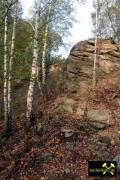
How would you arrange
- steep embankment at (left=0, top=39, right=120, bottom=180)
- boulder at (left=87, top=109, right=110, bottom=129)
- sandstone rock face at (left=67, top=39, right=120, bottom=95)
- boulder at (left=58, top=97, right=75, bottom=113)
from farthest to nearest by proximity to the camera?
sandstone rock face at (left=67, top=39, right=120, bottom=95)
boulder at (left=58, top=97, right=75, bottom=113)
boulder at (left=87, top=109, right=110, bottom=129)
steep embankment at (left=0, top=39, right=120, bottom=180)

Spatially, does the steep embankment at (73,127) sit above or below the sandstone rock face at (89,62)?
below

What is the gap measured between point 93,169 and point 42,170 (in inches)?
163

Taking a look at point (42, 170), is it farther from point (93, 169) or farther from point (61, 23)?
point (61, 23)

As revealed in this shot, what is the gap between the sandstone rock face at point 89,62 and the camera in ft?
89.1

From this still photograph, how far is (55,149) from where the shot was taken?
1856 cm

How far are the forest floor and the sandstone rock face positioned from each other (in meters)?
5.01

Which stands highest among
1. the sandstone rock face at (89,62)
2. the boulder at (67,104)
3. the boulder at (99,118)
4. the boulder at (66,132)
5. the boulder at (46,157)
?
the sandstone rock face at (89,62)

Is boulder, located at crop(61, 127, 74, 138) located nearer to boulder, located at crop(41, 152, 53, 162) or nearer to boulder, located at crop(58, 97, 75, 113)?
boulder, located at crop(41, 152, 53, 162)

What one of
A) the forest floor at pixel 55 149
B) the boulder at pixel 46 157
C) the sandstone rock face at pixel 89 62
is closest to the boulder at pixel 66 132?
the forest floor at pixel 55 149

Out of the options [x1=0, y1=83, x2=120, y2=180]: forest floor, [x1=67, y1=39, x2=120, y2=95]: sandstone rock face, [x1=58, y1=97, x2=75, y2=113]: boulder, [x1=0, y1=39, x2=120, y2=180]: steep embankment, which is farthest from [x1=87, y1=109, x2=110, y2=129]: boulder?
[x1=67, y1=39, x2=120, y2=95]: sandstone rock face

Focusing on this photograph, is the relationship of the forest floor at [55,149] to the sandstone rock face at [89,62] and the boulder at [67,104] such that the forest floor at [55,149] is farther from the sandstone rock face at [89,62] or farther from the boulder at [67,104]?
the sandstone rock face at [89,62]

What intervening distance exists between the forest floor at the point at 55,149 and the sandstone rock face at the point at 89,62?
16.4ft

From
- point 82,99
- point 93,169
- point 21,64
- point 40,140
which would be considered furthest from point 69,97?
point 93,169

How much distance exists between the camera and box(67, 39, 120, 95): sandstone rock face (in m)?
27.2
